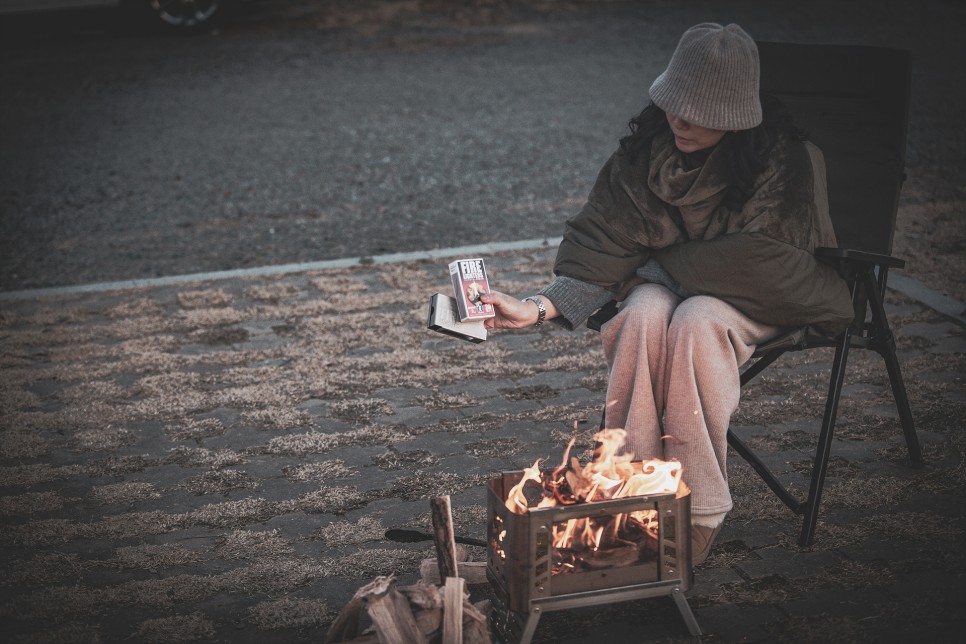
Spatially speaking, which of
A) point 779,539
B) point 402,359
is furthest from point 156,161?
point 779,539

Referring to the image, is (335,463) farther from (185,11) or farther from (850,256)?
(185,11)

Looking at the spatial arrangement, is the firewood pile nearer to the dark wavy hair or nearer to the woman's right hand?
the woman's right hand

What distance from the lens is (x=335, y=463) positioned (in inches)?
135

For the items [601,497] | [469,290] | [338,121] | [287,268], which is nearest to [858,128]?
[469,290]

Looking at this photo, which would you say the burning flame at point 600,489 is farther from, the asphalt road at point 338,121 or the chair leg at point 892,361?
the asphalt road at point 338,121

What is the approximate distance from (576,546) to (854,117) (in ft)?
6.15

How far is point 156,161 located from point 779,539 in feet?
18.1

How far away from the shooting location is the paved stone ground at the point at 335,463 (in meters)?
2.62

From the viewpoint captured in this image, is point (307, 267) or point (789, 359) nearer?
point (789, 359)

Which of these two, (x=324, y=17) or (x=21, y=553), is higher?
(x=324, y=17)

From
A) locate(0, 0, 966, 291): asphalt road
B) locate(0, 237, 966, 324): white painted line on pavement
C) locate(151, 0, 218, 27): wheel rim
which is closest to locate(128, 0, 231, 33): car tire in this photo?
locate(151, 0, 218, 27): wheel rim

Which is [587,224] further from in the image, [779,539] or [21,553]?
[21,553]

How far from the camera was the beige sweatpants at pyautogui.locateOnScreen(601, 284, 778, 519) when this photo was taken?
8.65ft

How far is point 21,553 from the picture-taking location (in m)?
2.91
